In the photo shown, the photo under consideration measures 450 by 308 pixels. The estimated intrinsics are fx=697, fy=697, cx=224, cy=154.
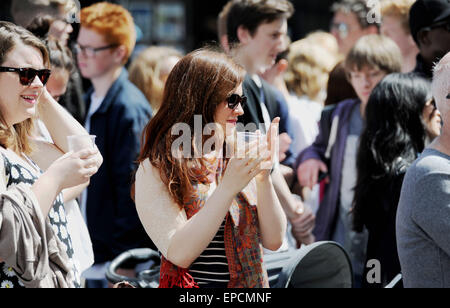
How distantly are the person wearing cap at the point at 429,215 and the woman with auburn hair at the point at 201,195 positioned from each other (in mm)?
505

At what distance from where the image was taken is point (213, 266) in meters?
2.71

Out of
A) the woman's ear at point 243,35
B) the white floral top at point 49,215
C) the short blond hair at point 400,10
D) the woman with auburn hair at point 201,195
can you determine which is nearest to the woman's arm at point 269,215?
the woman with auburn hair at point 201,195

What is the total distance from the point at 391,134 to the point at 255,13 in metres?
1.29

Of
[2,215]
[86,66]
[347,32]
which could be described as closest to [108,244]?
[86,66]

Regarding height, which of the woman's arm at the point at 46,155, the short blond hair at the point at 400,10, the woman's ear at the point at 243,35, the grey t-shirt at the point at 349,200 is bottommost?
the grey t-shirt at the point at 349,200

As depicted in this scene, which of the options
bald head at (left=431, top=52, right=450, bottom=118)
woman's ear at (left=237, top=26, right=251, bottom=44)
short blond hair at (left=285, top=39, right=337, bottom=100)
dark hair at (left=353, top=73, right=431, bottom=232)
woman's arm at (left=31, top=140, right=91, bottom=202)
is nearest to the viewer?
bald head at (left=431, top=52, right=450, bottom=118)

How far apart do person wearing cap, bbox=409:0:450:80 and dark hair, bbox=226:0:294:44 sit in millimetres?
852

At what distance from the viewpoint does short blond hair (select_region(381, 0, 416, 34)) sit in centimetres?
492

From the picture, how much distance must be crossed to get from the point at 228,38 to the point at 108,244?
4.97 feet

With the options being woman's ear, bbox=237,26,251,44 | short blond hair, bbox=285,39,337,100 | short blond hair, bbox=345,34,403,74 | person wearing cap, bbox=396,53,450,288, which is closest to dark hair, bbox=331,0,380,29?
short blond hair, bbox=285,39,337,100

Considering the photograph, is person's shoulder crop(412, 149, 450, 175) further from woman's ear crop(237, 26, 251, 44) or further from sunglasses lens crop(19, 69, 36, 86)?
woman's ear crop(237, 26, 251, 44)

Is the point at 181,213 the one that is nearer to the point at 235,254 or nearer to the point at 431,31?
the point at 235,254

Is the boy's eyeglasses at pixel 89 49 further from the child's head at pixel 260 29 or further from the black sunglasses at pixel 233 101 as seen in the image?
the black sunglasses at pixel 233 101

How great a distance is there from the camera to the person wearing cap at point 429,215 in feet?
7.98
